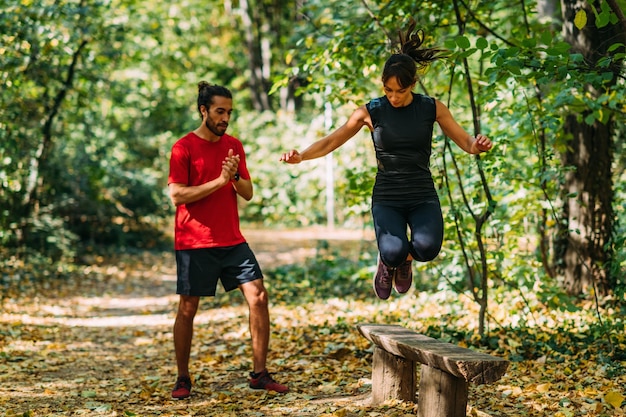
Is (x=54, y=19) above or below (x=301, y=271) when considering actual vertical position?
above

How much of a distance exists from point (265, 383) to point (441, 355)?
1.86 metres

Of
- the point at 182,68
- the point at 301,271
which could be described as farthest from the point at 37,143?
the point at 182,68

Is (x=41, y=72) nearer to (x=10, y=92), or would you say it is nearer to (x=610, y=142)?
(x=10, y=92)

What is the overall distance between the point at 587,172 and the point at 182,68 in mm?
20462

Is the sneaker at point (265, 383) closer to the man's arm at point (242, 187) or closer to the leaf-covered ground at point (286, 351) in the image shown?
the leaf-covered ground at point (286, 351)

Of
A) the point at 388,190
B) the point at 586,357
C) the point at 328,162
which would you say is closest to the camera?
the point at 388,190

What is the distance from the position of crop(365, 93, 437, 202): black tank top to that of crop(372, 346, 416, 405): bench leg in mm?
1146

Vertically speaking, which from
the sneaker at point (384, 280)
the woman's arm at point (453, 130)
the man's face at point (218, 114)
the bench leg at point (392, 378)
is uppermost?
the man's face at point (218, 114)

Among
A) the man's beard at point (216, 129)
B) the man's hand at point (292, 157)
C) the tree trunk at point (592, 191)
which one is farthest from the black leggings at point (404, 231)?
the tree trunk at point (592, 191)

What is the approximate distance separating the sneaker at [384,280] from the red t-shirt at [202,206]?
1.13 metres

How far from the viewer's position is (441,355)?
13.9 ft

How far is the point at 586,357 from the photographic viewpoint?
20.0 ft

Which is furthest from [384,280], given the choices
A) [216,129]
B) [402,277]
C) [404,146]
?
[216,129]

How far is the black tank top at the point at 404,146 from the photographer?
4812mm
